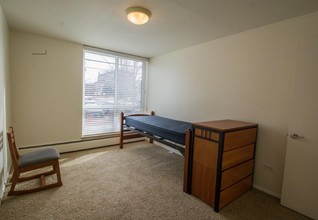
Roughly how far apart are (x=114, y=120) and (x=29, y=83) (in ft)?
6.27

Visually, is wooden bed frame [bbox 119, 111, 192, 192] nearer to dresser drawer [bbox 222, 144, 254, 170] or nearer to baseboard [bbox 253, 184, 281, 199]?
dresser drawer [bbox 222, 144, 254, 170]

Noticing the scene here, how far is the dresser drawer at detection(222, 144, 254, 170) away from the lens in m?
1.96

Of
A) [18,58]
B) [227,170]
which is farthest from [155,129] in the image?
[18,58]

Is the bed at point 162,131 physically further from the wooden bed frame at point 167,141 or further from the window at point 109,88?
the window at point 109,88

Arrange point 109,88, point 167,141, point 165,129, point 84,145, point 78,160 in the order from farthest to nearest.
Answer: point 109,88
point 84,145
point 78,160
point 167,141
point 165,129

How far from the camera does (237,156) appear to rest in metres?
2.12

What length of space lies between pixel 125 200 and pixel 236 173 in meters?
1.45

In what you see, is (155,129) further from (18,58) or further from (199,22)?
(18,58)

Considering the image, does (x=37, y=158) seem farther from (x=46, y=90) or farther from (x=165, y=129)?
(x=165, y=129)

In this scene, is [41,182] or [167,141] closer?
[41,182]

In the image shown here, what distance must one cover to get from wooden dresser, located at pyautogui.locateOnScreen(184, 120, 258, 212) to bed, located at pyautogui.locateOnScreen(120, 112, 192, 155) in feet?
0.74

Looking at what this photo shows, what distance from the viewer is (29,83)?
3.12m

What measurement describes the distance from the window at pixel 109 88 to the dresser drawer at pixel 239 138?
→ 3.07 m

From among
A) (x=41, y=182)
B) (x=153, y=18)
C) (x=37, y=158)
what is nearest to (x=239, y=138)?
(x=153, y=18)
